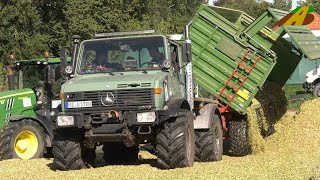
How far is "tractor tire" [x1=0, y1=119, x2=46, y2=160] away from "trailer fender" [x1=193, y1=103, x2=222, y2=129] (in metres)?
3.24

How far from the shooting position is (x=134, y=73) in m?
9.69

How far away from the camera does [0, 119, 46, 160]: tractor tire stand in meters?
11.6

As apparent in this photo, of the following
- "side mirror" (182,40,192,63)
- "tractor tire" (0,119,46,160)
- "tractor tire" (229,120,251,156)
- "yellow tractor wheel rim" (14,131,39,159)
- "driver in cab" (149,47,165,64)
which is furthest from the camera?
"tractor tire" (229,120,251,156)

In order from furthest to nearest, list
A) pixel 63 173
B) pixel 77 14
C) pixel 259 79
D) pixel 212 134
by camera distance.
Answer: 1. pixel 77 14
2. pixel 259 79
3. pixel 212 134
4. pixel 63 173

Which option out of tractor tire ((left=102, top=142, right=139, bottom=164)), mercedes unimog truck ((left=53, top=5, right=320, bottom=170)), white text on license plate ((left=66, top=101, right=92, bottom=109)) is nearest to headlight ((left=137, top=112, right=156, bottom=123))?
mercedes unimog truck ((left=53, top=5, right=320, bottom=170))

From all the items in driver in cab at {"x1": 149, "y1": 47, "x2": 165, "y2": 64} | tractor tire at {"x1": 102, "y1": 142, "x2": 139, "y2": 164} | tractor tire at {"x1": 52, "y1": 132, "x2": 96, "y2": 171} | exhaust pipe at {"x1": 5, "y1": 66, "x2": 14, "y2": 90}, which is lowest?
tractor tire at {"x1": 102, "y1": 142, "x2": 139, "y2": 164}

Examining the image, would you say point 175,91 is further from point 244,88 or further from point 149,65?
point 244,88

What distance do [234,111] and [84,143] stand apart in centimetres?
400

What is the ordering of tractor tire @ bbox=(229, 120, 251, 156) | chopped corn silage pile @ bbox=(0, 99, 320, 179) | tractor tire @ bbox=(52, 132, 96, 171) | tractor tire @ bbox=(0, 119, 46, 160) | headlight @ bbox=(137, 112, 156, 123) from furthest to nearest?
1. tractor tire @ bbox=(229, 120, 251, 156)
2. tractor tire @ bbox=(0, 119, 46, 160)
3. tractor tire @ bbox=(52, 132, 96, 171)
4. headlight @ bbox=(137, 112, 156, 123)
5. chopped corn silage pile @ bbox=(0, 99, 320, 179)

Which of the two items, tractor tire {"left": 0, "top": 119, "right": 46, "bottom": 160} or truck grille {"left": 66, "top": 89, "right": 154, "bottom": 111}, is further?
tractor tire {"left": 0, "top": 119, "right": 46, "bottom": 160}

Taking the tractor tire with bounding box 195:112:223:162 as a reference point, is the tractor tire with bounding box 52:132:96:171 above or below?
above

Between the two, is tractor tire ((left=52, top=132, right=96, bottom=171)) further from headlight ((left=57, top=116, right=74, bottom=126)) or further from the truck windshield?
the truck windshield

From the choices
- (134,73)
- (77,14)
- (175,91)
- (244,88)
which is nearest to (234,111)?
(244,88)

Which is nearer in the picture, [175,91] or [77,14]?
[175,91]
